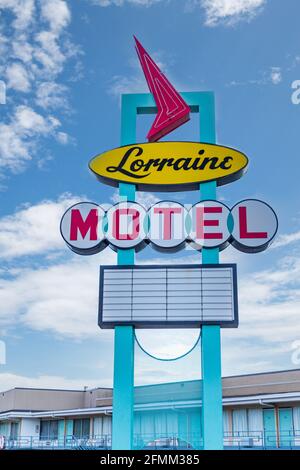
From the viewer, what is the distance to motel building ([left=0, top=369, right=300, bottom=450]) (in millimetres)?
12750

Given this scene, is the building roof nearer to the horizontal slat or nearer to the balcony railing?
the balcony railing

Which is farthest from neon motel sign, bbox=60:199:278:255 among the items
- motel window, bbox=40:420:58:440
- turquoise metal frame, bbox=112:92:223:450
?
motel window, bbox=40:420:58:440

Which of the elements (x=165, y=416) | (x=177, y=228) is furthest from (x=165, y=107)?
(x=165, y=416)

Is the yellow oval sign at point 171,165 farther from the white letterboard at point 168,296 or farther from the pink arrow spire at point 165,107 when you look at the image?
the white letterboard at point 168,296

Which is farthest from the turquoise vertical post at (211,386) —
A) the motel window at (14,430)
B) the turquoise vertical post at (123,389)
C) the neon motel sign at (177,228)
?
the motel window at (14,430)

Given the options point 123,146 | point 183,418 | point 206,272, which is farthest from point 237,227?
point 183,418

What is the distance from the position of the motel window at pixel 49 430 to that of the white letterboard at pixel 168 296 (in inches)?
908

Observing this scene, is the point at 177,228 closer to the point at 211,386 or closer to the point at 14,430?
the point at 211,386

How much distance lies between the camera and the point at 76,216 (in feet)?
46.9

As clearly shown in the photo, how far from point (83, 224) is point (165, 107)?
391cm

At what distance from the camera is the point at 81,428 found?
3141 centimetres

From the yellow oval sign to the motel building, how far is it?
16.8 ft

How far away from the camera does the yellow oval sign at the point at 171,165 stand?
14.3 m
